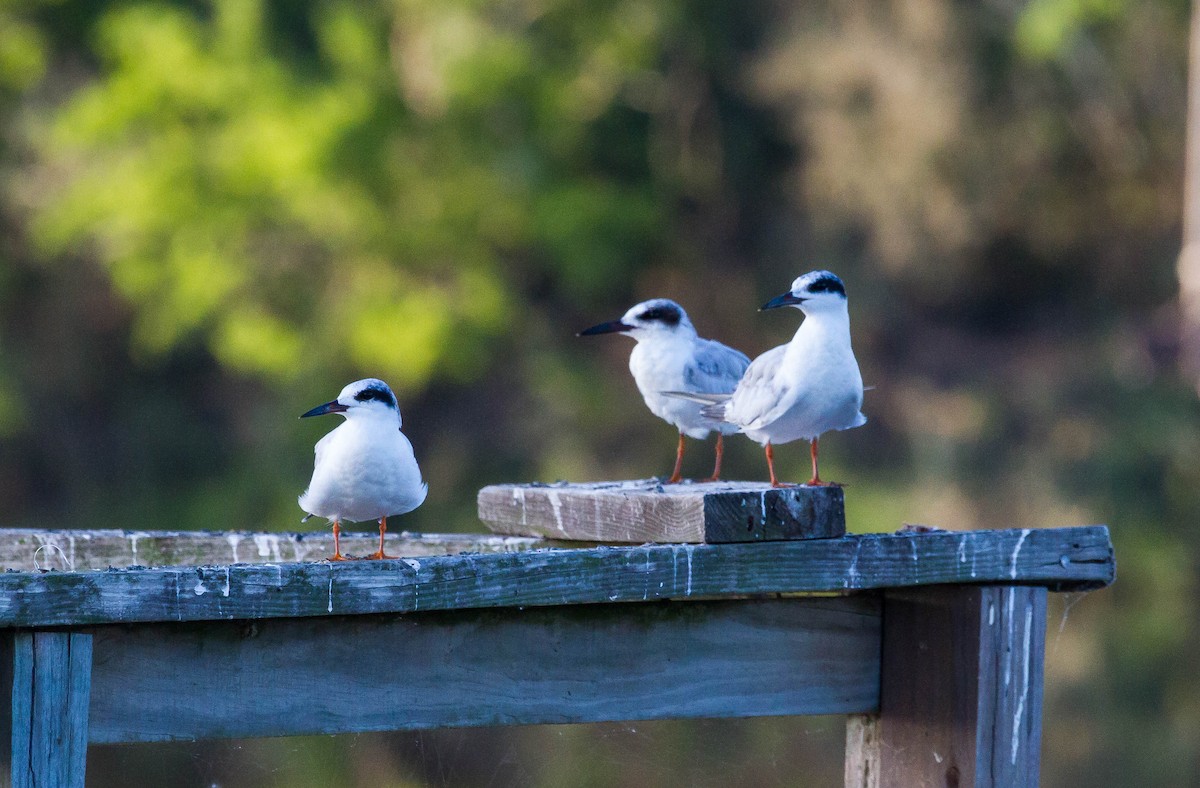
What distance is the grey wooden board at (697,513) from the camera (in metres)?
2.68

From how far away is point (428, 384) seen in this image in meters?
22.2

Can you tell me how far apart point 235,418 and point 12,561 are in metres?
19.7

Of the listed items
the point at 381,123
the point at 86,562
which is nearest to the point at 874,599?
the point at 86,562

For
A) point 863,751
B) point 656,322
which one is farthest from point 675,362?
point 863,751

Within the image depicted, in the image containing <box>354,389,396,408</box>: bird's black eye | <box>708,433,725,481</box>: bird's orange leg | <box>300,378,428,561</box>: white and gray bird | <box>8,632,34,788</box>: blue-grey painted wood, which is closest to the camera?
<box>8,632,34,788</box>: blue-grey painted wood

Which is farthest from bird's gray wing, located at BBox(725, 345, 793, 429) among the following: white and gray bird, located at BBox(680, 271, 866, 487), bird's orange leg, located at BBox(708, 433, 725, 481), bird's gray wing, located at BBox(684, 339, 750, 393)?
bird's gray wing, located at BBox(684, 339, 750, 393)

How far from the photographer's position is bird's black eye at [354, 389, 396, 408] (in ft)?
11.4

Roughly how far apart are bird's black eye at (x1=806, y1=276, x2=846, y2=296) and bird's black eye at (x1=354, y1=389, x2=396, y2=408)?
995 millimetres

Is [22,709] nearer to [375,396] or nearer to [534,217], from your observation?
[375,396]

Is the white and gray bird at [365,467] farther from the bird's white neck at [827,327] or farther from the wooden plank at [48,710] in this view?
the wooden plank at [48,710]

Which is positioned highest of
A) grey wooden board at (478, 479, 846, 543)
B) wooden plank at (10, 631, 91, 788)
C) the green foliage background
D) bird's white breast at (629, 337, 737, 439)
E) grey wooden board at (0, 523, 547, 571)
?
the green foliage background

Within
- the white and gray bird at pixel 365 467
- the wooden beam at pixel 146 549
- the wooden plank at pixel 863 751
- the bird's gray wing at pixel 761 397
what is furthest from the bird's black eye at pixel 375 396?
the wooden plank at pixel 863 751

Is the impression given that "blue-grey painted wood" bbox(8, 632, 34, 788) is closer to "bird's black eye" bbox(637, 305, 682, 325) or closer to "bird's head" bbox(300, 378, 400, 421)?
"bird's head" bbox(300, 378, 400, 421)

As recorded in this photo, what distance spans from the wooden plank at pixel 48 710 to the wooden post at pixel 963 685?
153 cm
